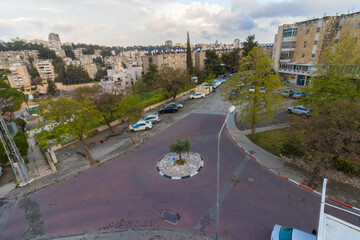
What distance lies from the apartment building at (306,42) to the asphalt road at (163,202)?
105 feet

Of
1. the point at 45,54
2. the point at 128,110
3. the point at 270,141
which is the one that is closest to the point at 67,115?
the point at 128,110

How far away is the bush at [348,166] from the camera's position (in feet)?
38.6

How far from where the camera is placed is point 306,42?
3666cm

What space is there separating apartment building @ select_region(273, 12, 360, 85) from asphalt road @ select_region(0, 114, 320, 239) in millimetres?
32072

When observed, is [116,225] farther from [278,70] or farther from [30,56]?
[30,56]

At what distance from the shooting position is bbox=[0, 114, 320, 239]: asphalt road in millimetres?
9727

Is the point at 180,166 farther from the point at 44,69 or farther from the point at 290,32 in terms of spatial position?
the point at 44,69

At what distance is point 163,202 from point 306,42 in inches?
1737

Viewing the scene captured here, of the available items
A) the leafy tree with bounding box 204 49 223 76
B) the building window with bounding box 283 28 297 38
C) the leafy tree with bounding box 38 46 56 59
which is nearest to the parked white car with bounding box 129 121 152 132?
the leafy tree with bounding box 204 49 223 76

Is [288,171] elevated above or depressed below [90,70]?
below

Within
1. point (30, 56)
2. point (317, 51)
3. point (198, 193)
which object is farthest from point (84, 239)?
point (30, 56)

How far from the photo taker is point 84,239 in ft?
31.5

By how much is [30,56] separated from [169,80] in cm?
15814

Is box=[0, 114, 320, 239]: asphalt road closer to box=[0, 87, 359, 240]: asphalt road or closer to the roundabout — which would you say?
box=[0, 87, 359, 240]: asphalt road
